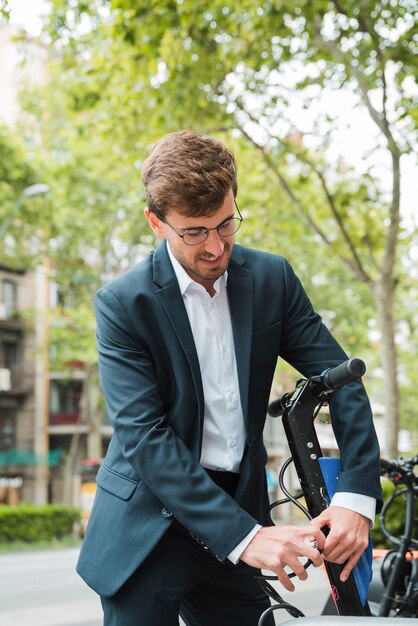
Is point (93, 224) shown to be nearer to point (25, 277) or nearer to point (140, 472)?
point (25, 277)

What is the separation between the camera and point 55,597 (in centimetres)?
1119

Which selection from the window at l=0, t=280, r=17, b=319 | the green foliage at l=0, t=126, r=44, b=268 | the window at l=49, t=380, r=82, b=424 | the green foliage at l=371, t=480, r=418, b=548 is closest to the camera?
the green foliage at l=371, t=480, r=418, b=548

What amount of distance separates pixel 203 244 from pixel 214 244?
0.03 m

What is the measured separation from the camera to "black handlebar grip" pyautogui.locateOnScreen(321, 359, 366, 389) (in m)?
1.92

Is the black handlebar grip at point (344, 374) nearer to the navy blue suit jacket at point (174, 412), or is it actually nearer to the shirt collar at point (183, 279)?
the navy blue suit jacket at point (174, 412)

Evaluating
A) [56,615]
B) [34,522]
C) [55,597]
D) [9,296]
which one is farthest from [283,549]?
[9,296]

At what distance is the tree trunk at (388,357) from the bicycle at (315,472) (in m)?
9.47

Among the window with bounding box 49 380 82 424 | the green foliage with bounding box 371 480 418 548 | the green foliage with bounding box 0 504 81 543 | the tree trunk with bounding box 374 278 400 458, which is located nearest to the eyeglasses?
the green foliage with bounding box 371 480 418 548

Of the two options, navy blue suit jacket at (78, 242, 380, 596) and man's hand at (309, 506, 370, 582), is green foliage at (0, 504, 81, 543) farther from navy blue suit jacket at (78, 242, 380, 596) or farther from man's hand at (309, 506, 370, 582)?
man's hand at (309, 506, 370, 582)

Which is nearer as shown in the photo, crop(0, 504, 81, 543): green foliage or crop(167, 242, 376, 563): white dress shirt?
crop(167, 242, 376, 563): white dress shirt

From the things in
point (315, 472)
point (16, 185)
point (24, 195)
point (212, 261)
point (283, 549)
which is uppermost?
point (16, 185)

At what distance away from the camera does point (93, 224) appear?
2725 cm

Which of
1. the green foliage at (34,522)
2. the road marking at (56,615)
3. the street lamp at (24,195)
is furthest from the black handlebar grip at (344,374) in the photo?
the green foliage at (34,522)

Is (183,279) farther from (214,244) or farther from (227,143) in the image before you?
(227,143)
